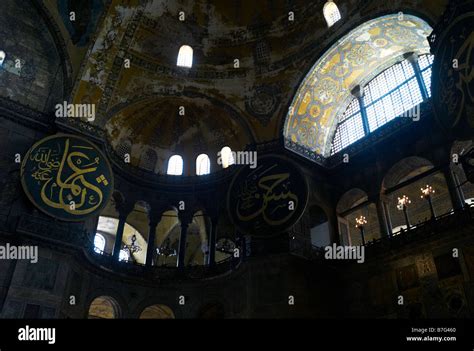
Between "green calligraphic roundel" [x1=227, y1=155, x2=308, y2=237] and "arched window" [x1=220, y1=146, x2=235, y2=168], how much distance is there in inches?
86.8

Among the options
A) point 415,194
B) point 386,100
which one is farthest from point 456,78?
point 415,194

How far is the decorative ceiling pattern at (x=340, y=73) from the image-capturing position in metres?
13.2

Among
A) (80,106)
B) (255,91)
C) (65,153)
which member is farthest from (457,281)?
(80,106)

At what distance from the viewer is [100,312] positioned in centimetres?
1486

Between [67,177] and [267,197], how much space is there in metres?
5.71

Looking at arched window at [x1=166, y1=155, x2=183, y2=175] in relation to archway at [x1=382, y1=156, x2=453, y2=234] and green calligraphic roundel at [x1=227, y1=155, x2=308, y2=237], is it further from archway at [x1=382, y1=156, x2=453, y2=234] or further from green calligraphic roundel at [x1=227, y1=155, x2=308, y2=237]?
archway at [x1=382, y1=156, x2=453, y2=234]

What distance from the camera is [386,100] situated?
46.3 feet

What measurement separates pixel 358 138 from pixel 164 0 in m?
8.54

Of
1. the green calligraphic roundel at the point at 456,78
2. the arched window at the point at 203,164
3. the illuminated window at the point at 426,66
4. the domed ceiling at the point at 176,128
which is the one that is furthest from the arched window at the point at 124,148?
the green calligraphic roundel at the point at 456,78

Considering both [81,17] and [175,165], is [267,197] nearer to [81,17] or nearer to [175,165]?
[175,165]

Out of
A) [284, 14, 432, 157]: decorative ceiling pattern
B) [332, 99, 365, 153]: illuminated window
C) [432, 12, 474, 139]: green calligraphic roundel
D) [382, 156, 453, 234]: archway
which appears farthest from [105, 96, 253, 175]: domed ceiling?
[432, 12, 474, 139]: green calligraphic roundel

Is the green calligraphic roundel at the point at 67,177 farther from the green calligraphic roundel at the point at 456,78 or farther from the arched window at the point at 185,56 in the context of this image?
the green calligraphic roundel at the point at 456,78

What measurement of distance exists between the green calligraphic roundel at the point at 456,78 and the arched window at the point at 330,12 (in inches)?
242

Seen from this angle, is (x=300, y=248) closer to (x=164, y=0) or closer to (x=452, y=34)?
(x=452, y=34)
